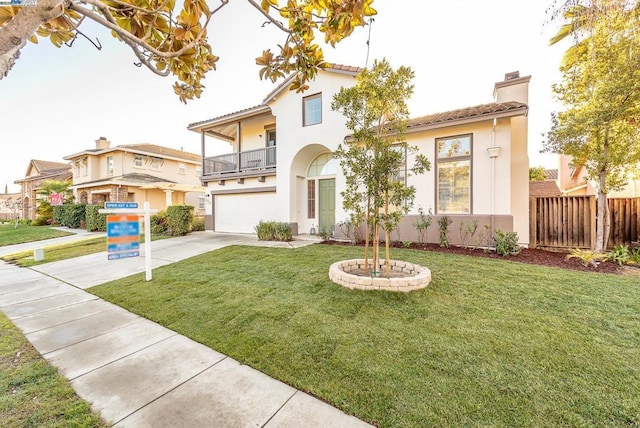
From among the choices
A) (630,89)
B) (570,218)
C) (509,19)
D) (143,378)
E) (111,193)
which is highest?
(509,19)

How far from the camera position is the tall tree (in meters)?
5.36

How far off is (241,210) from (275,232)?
13.9 feet

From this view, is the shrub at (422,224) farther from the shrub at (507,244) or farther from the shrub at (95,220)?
the shrub at (95,220)

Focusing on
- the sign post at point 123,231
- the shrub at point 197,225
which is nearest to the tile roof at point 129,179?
the shrub at point 197,225

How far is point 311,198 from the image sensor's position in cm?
1232

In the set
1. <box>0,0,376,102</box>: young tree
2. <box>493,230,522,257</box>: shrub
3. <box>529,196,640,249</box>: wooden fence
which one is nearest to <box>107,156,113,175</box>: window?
<box>0,0,376,102</box>: young tree

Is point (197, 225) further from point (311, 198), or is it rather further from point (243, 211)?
point (311, 198)

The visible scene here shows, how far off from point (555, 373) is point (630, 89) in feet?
24.6

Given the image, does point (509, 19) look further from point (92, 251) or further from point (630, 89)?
point (92, 251)

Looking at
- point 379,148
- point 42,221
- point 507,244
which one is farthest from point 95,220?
point 507,244

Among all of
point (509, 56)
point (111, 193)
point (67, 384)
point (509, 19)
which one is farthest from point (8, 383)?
point (111, 193)

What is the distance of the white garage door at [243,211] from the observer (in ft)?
42.9

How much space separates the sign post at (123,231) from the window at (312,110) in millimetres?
7836

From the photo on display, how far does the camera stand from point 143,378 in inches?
102
